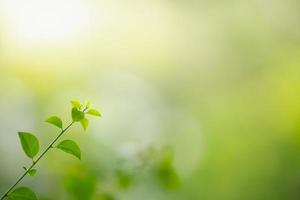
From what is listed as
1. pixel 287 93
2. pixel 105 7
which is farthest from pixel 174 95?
pixel 105 7

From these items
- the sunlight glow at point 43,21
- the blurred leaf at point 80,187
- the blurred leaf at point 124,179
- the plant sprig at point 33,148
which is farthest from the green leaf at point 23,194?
the sunlight glow at point 43,21

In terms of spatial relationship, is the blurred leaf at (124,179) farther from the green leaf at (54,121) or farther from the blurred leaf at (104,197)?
the green leaf at (54,121)

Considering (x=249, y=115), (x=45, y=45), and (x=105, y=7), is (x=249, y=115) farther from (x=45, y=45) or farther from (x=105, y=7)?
(x=105, y=7)

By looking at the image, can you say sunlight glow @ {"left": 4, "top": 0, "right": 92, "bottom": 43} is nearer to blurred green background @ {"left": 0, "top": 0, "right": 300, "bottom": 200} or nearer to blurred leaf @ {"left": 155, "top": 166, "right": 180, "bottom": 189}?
blurred green background @ {"left": 0, "top": 0, "right": 300, "bottom": 200}

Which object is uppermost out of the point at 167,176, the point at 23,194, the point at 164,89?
the point at 164,89

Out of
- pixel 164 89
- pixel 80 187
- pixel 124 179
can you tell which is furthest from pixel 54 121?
pixel 164 89

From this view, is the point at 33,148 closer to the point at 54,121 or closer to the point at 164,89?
the point at 54,121
